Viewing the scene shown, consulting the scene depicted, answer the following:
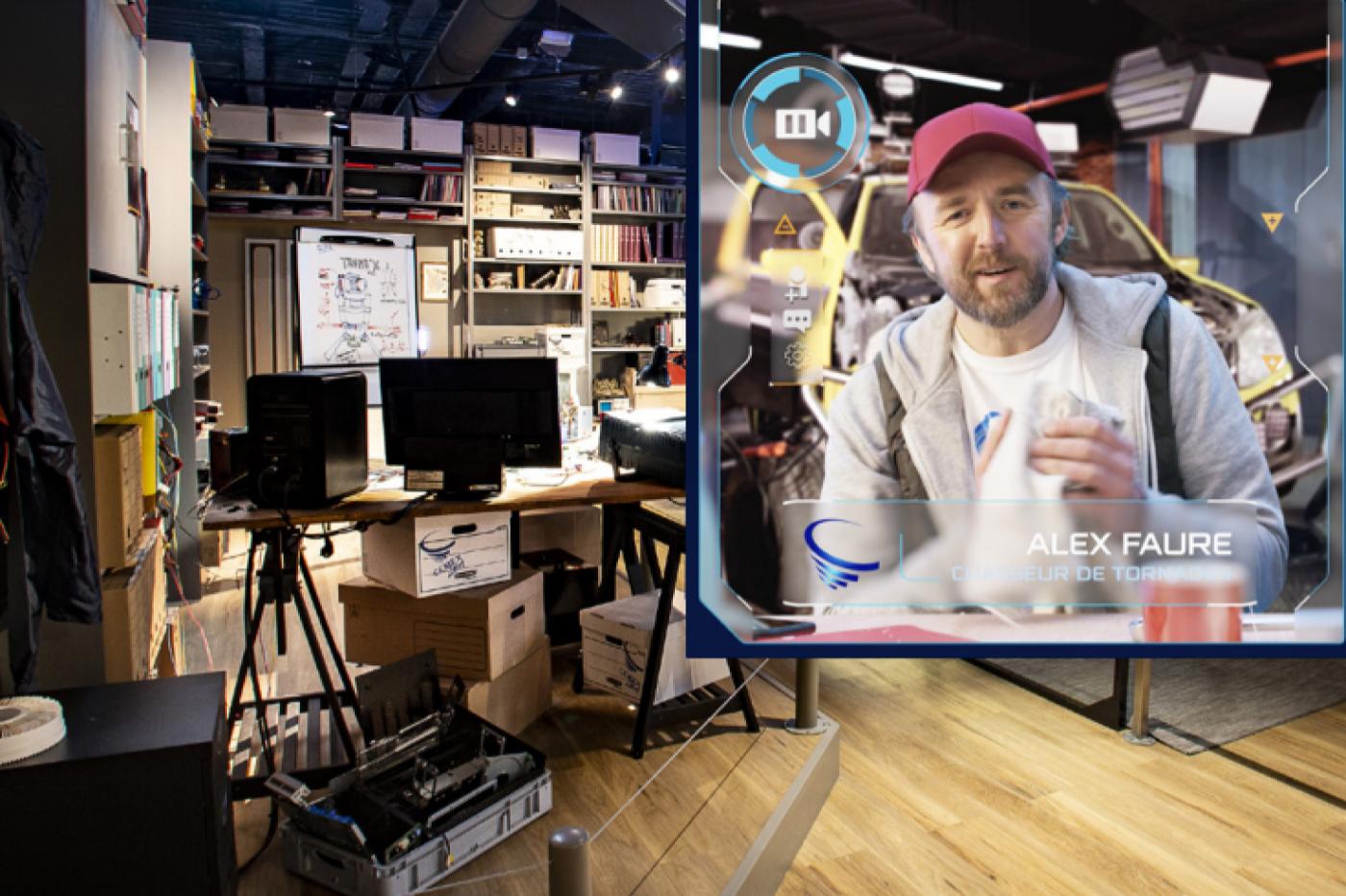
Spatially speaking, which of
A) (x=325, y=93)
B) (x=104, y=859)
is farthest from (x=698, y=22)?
(x=325, y=93)

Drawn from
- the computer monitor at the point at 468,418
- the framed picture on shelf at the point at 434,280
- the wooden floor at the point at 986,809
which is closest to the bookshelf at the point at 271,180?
the framed picture on shelf at the point at 434,280

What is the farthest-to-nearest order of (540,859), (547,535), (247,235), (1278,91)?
(247,235)
(547,535)
(540,859)
(1278,91)

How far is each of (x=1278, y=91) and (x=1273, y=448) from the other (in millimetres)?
532

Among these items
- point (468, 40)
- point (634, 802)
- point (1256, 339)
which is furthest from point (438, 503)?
point (468, 40)

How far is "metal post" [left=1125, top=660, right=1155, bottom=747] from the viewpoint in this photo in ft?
10.4

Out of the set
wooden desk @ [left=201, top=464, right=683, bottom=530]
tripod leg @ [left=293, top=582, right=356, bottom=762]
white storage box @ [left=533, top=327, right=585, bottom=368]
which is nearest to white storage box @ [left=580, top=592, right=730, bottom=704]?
wooden desk @ [left=201, top=464, right=683, bottom=530]

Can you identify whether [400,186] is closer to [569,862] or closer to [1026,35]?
[1026,35]

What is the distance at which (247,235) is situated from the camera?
716cm

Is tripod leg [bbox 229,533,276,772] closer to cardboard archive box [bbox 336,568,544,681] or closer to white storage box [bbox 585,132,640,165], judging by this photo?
cardboard archive box [bbox 336,568,544,681]

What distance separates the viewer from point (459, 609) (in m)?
3.03

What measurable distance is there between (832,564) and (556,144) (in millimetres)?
6681

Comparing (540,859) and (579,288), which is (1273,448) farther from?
(579,288)

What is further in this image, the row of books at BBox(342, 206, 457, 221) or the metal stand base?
the row of books at BBox(342, 206, 457, 221)

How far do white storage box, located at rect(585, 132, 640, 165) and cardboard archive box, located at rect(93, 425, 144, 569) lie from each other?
5.54 meters
